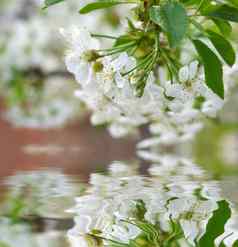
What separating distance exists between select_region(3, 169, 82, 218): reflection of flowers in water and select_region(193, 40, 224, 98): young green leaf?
0.59ft

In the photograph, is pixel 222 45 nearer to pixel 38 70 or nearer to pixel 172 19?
pixel 172 19

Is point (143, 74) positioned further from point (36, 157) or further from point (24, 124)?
point (24, 124)

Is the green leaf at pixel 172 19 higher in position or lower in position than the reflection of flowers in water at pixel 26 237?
higher

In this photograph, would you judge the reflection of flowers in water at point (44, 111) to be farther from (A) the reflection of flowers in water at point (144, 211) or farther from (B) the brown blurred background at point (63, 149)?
(A) the reflection of flowers in water at point (144, 211)

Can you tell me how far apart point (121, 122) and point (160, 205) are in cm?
52

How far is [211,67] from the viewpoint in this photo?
2.54ft

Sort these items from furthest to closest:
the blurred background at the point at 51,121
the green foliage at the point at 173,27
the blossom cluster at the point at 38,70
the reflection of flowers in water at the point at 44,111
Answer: the reflection of flowers in water at the point at 44,111 < the blossom cluster at the point at 38,70 < the blurred background at the point at 51,121 < the green foliage at the point at 173,27

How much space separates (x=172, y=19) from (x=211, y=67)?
0.09 metres

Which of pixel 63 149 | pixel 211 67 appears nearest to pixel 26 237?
pixel 211 67

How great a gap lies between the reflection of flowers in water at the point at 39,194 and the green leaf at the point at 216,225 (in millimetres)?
145

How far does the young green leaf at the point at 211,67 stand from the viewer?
0.77 meters

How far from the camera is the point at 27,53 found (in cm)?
250

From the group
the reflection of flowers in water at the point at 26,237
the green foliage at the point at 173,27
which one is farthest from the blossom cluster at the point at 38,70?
the reflection of flowers in water at the point at 26,237

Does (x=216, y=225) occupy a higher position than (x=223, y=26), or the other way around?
(x=223, y=26)
